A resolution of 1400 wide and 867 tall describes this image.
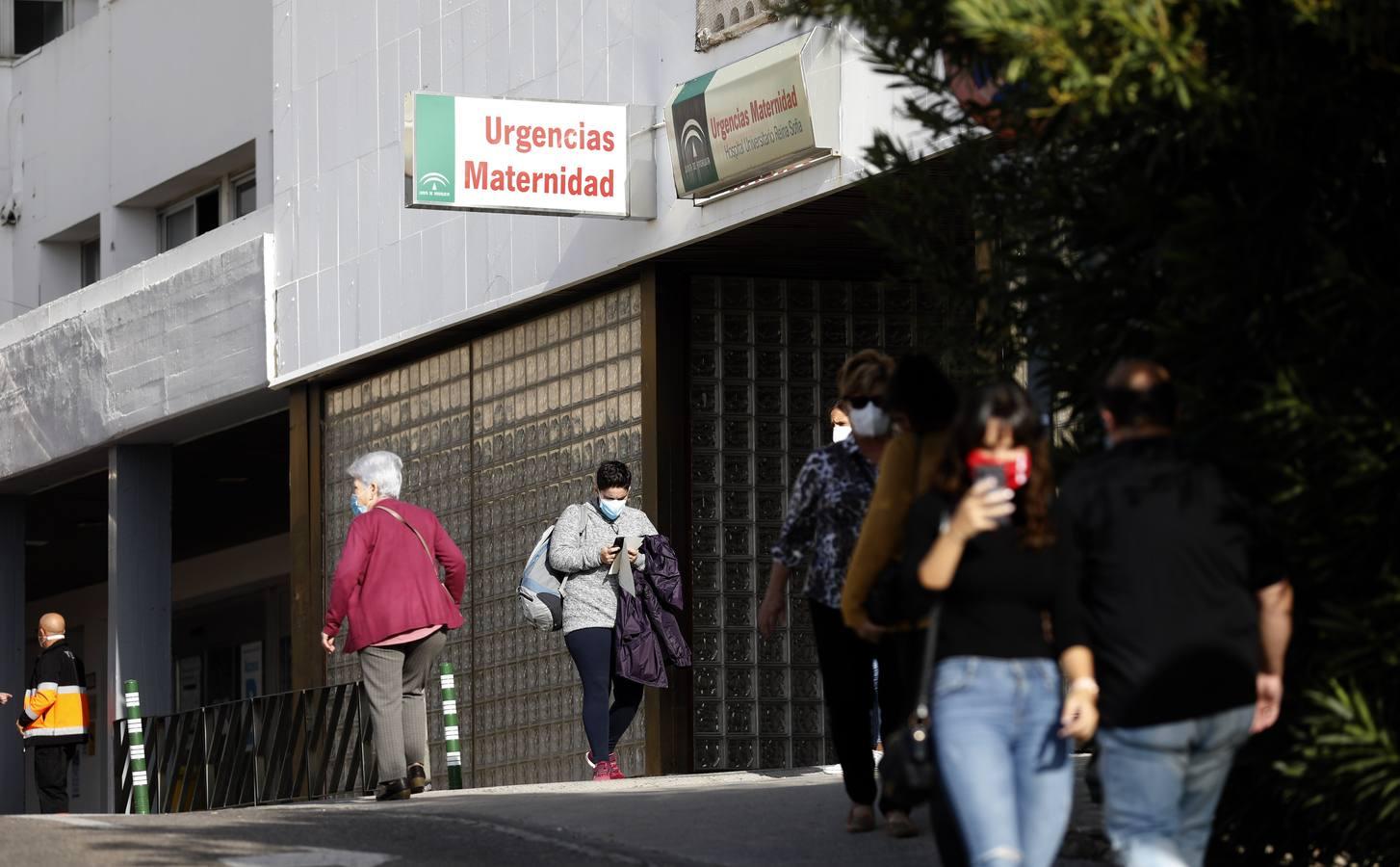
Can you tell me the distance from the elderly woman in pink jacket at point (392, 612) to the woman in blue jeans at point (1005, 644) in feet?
21.9

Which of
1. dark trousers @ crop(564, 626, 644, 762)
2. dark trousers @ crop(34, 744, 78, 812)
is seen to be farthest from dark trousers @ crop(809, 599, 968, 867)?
dark trousers @ crop(34, 744, 78, 812)

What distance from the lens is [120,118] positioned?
25000 mm

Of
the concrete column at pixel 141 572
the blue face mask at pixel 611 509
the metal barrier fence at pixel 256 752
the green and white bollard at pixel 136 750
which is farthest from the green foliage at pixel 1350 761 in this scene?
the concrete column at pixel 141 572

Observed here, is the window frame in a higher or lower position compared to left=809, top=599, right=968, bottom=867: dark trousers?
higher

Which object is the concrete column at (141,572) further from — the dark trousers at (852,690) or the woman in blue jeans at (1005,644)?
the woman in blue jeans at (1005,644)

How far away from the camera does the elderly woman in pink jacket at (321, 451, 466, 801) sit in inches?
504

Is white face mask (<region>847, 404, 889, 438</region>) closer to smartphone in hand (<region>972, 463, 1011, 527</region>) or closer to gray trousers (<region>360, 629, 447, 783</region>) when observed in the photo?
smartphone in hand (<region>972, 463, 1011, 527</region>)

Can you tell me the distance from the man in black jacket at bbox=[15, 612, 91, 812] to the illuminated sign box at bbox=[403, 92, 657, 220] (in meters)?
4.80

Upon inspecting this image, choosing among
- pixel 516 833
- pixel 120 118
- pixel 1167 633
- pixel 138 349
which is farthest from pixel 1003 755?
pixel 120 118

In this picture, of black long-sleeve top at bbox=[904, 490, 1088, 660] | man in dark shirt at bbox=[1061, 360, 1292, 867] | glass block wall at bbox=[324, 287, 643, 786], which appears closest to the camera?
man in dark shirt at bbox=[1061, 360, 1292, 867]

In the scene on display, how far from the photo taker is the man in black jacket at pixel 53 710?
62.2 feet

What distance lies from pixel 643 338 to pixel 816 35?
2.74 meters

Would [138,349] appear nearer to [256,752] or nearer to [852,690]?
[256,752]

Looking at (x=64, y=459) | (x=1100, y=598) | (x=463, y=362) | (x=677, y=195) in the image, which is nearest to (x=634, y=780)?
(x=677, y=195)
